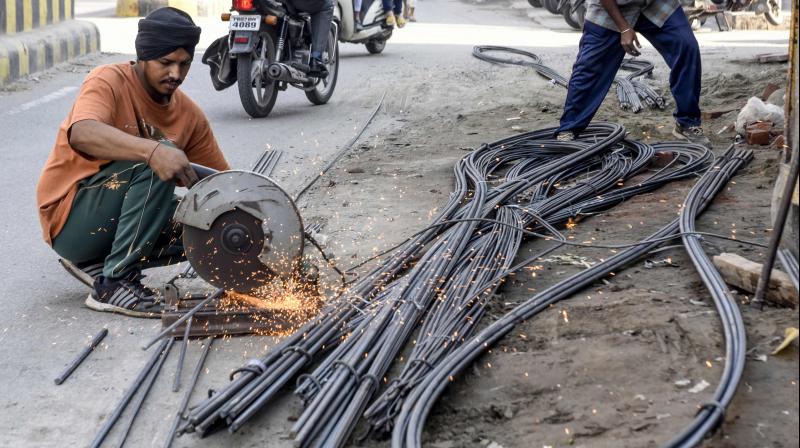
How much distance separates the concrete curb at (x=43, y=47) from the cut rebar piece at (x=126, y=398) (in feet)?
26.0

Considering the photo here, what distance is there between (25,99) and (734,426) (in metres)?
8.94

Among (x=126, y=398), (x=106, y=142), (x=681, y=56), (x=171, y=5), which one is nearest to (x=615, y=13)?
(x=681, y=56)

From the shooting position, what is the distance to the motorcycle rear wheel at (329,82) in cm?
1056

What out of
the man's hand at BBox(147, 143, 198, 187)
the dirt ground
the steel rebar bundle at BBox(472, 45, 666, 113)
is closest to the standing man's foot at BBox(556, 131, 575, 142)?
the dirt ground

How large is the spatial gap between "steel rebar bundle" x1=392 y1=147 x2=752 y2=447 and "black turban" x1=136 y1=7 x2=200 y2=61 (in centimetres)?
185

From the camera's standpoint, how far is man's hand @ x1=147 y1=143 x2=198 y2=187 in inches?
164

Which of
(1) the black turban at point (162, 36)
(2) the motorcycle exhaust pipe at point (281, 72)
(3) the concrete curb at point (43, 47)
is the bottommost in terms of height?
(3) the concrete curb at point (43, 47)

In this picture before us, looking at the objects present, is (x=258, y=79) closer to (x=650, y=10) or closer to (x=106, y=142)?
(x=650, y=10)

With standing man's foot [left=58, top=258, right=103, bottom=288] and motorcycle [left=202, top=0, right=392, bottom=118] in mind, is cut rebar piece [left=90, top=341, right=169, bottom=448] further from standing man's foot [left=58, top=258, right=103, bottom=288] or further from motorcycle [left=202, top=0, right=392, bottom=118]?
motorcycle [left=202, top=0, right=392, bottom=118]

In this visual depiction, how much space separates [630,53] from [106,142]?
13.3 ft

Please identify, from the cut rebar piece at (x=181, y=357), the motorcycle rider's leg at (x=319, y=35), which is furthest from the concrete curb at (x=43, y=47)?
the cut rebar piece at (x=181, y=357)

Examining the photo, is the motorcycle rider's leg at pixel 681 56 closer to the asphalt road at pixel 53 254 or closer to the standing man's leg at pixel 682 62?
the standing man's leg at pixel 682 62

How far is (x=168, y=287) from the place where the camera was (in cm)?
443

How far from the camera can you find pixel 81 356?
403cm
